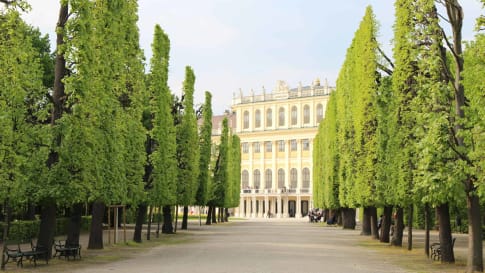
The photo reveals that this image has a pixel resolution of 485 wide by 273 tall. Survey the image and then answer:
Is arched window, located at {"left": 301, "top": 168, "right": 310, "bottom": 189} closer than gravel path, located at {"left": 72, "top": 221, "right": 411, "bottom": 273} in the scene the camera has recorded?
No

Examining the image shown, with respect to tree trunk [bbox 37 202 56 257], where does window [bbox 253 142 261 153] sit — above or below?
above

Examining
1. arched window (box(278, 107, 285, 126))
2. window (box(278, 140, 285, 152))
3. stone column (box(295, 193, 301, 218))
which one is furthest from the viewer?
arched window (box(278, 107, 285, 126))

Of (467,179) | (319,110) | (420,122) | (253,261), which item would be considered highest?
(319,110)

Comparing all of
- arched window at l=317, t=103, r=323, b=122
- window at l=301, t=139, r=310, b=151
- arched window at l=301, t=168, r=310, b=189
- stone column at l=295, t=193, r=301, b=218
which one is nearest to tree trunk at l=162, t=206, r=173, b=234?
stone column at l=295, t=193, r=301, b=218

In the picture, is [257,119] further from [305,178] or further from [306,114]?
[305,178]

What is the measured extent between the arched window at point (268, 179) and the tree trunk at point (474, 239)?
9053cm

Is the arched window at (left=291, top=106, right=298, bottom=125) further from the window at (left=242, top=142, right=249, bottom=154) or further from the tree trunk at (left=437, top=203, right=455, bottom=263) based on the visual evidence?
the tree trunk at (left=437, top=203, right=455, bottom=263)

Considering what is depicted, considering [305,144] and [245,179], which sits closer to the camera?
[305,144]

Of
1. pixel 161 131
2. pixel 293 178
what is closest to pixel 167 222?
pixel 161 131

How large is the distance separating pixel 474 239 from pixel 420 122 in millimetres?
3516

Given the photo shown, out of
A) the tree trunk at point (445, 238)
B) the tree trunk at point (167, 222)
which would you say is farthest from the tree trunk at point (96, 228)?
the tree trunk at point (167, 222)

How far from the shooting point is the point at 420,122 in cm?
1788

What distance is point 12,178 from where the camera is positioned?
16.3 m

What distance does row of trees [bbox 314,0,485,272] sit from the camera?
1628 centimetres
